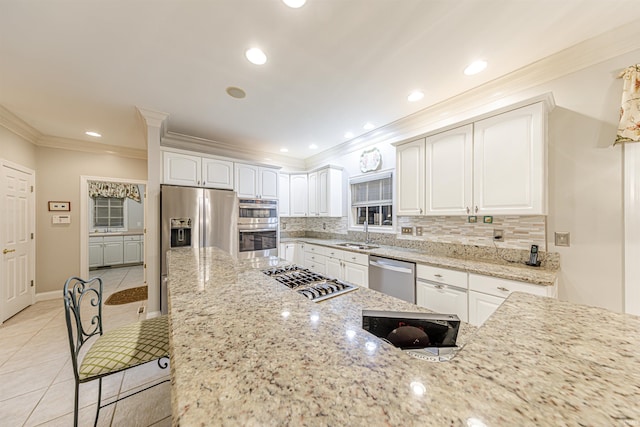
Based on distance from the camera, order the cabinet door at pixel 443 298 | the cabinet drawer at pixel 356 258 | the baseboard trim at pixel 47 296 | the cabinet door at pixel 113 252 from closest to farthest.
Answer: the cabinet door at pixel 443 298
the cabinet drawer at pixel 356 258
the baseboard trim at pixel 47 296
the cabinet door at pixel 113 252

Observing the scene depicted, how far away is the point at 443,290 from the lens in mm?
2131

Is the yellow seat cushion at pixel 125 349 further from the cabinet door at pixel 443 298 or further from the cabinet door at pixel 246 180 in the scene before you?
the cabinet door at pixel 246 180

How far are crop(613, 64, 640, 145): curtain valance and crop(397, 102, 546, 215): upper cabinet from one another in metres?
0.45

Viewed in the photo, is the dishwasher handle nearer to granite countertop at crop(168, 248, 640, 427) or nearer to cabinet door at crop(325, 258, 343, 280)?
cabinet door at crop(325, 258, 343, 280)

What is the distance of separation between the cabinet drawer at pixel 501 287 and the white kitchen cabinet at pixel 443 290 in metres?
0.08

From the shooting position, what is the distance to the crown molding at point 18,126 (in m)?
2.75

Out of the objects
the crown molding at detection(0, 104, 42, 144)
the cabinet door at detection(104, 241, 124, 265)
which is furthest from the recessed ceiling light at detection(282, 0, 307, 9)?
the cabinet door at detection(104, 241, 124, 265)

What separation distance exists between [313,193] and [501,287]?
3186 mm

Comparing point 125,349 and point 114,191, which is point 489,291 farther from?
point 114,191

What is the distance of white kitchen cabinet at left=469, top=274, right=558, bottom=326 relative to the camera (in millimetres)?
1689

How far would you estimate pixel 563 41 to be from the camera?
1.74 metres

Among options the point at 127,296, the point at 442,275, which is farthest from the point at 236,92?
the point at 127,296

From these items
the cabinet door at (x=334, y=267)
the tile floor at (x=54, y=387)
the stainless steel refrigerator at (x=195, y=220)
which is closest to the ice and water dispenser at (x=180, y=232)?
the stainless steel refrigerator at (x=195, y=220)

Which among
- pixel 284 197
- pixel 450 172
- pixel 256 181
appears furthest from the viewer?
pixel 284 197
